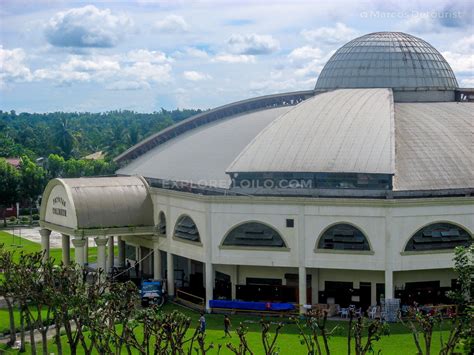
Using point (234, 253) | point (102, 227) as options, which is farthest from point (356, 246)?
point (102, 227)

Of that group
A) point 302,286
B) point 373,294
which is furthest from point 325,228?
point 373,294

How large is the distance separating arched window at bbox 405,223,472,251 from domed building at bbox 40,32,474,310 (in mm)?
69

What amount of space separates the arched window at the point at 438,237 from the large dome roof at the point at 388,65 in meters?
19.1

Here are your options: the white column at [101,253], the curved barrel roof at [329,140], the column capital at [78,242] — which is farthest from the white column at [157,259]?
the curved barrel roof at [329,140]

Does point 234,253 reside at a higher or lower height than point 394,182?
lower

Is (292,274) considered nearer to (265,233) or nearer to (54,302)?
(265,233)

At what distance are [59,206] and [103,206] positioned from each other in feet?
14.5

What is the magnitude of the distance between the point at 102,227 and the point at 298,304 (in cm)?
1639

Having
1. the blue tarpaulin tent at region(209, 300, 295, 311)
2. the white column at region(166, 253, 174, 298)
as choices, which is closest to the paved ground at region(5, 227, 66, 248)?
the white column at region(166, 253, 174, 298)

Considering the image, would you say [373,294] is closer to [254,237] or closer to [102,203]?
[254,237]

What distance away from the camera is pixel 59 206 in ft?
219

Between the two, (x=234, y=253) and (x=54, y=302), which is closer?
(x=54, y=302)

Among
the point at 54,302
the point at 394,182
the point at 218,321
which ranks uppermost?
the point at 394,182

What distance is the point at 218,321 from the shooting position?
54875 mm
